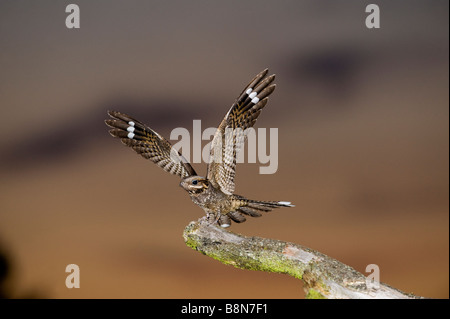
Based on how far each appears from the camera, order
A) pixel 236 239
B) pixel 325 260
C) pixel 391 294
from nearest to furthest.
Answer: pixel 391 294 < pixel 325 260 < pixel 236 239

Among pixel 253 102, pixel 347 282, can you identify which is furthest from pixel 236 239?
pixel 253 102

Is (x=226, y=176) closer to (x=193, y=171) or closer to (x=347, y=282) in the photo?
(x=193, y=171)

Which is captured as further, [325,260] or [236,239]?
[236,239]

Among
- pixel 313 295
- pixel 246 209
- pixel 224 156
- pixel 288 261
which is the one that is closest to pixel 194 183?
pixel 224 156

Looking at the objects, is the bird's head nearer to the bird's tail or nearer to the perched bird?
the perched bird

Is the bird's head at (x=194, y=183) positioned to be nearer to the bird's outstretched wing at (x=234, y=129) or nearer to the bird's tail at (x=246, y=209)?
the bird's outstretched wing at (x=234, y=129)

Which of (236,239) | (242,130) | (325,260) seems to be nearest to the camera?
(325,260)

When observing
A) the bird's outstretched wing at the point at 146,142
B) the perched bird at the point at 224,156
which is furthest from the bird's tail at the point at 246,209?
the bird's outstretched wing at the point at 146,142
